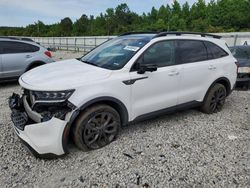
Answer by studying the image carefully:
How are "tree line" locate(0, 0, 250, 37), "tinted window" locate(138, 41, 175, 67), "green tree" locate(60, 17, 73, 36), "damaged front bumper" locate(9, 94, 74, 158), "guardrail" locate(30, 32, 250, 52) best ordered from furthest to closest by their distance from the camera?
"green tree" locate(60, 17, 73, 36) → "tree line" locate(0, 0, 250, 37) → "guardrail" locate(30, 32, 250, 52) → "tinted window" locate(138, 41, 175, 67) → "damaged front bumper" locate(9, 94, 74, 158)

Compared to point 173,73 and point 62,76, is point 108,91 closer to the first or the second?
point 62,76

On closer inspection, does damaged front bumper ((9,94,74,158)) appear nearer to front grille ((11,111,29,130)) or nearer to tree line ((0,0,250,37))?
front grille ((11,111,29,130))

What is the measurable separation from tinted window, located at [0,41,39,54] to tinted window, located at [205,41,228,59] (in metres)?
5.88

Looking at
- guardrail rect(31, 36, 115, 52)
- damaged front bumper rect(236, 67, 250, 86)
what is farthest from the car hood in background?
guardrail rect(31, 36, 115, 52)

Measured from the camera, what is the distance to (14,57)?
7.77 metres

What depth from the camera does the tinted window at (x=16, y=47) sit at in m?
7.68

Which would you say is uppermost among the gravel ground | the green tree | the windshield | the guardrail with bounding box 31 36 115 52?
the green tree

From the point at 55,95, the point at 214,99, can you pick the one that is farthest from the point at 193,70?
the point at 55,95

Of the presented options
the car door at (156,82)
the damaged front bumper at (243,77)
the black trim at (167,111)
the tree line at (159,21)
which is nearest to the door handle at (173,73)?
the car door at (156,82)

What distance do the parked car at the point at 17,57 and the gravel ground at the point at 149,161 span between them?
348cm

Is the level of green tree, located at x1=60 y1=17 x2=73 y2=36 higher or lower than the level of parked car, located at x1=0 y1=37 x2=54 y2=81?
higher

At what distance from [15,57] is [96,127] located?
215 inches

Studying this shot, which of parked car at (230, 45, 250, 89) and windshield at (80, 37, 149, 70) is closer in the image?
windshield at (80, 37, 149, 70)

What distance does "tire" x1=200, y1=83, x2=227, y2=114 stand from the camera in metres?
5.08
